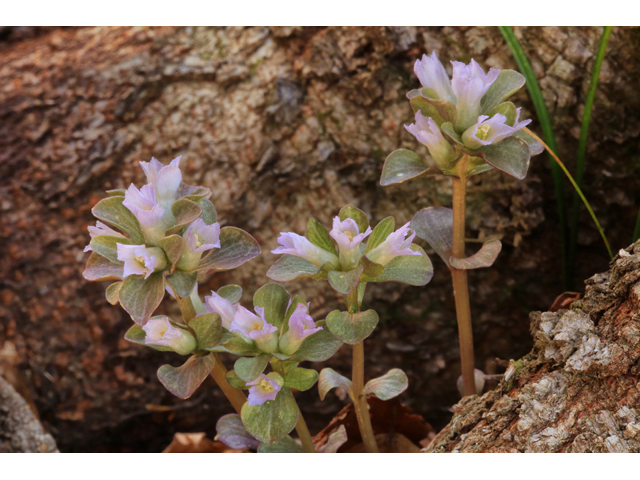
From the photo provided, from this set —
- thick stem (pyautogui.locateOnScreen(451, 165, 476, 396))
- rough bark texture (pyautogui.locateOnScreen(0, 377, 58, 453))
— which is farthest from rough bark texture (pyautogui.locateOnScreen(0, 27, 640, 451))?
thick stem (pyautogui.locateOnScreen(451, 165, 476, 396))

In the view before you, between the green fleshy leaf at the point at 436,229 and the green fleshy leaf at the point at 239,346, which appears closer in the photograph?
the green fleshy leaf at the point at 239,346

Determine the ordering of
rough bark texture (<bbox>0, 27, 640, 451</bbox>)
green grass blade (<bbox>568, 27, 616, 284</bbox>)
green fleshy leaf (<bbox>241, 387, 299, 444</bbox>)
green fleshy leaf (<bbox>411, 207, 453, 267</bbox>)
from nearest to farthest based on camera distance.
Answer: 1. green fleshy leaf (<bbox>241, 387, 299, 444</bbox>)
2. green fleshy leaf (<bbox>411, 207, 453, 267</bbox>)
3. green grass blade (<bbox>568, 27, 616, 284</bbox>)
4. rough bark texture (<bbox>0, 27, 640, 451</bbox>)

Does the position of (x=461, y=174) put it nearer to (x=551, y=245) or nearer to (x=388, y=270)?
(x=388, y=270)

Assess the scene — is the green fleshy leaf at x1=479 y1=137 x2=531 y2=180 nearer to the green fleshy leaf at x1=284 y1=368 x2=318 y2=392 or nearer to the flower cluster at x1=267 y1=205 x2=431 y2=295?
the flower cluster at x1=267 y1=205 x2=431 y2=295

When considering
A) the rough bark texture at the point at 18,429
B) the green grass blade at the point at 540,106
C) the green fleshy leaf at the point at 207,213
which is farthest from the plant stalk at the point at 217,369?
the green grass blade at the point at 540,106

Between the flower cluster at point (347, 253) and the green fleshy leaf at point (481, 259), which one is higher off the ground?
the flower cluster at point (347, 253)

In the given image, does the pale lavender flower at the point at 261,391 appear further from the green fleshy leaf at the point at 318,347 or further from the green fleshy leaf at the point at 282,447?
the green fleshy leaf at the point at 282,447
